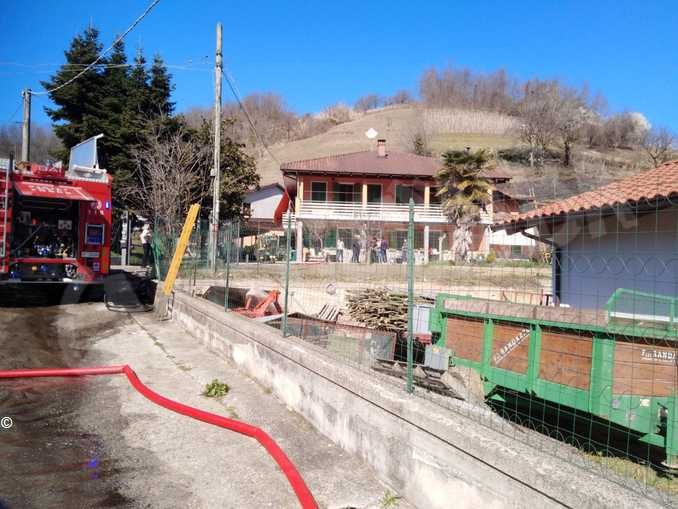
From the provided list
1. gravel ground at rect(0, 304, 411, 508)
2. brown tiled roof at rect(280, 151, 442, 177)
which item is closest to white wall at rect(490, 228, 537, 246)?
gravel ground at rect(0, 304, 411, 508)

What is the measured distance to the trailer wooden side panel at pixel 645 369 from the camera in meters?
4.80

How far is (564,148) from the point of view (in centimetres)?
6606

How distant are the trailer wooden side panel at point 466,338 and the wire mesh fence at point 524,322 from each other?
0.06 feet

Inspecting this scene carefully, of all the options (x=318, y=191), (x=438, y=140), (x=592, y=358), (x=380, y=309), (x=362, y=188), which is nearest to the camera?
(x=592, y=358)

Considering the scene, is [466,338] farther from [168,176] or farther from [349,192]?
[349,192]

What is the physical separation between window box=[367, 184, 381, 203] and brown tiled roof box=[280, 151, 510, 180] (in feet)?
3.90

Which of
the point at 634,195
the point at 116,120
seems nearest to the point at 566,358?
the point at 634,195

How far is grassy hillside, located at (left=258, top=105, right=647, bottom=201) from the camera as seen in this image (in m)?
63.1

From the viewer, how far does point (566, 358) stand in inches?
218

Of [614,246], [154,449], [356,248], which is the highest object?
[614,246]

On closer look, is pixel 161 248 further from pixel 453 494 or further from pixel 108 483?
pixel 453 494

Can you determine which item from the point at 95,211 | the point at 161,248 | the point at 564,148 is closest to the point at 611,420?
the point at 95,211

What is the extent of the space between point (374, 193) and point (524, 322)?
32.2m

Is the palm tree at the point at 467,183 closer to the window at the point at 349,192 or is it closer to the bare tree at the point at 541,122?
the window at the point at 349,192
